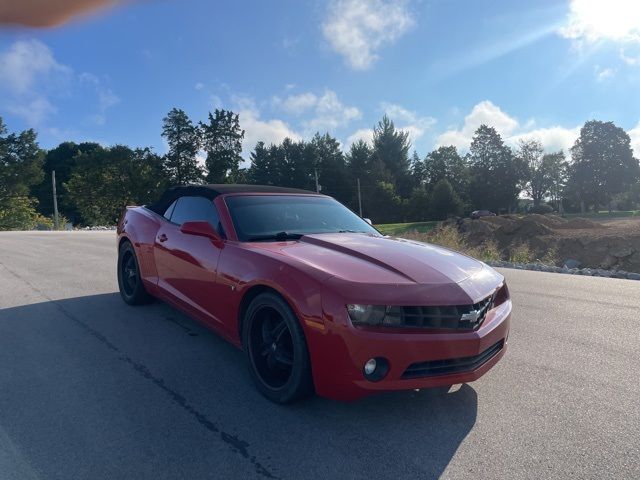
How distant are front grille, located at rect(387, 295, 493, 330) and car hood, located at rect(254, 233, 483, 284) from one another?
19cm

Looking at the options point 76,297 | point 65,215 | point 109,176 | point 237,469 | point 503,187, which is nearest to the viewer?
point 237,469

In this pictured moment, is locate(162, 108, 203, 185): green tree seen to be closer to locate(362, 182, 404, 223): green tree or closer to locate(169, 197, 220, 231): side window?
locate(362, 182, 404, 223): green tree

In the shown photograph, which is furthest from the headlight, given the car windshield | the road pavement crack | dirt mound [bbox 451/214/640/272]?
dirt mound [bbox 451/214/640/272]

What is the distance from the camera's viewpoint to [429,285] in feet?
9.00

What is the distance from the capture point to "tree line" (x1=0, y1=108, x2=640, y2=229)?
49344mm

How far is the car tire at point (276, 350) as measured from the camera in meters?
2.80

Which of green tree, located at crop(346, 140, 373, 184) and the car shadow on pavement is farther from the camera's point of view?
green tree, located at crop(346, 140, 373, 184)

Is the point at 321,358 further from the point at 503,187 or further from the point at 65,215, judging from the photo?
the point at 503,187

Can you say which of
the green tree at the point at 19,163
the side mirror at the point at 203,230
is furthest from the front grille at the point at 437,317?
the green tree at the point at 19,163

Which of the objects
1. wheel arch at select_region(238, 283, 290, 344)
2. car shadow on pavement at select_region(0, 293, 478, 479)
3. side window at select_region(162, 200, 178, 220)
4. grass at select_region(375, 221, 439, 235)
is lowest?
grass at select_region(375, 221, 439, 235)

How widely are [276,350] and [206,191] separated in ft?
6.62

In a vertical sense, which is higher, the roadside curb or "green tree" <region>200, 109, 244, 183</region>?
"green tree" <region>200, 109, 244, 183</region>

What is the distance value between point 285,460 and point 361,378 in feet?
1.94

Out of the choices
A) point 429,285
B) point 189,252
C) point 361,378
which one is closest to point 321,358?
point 361,378
